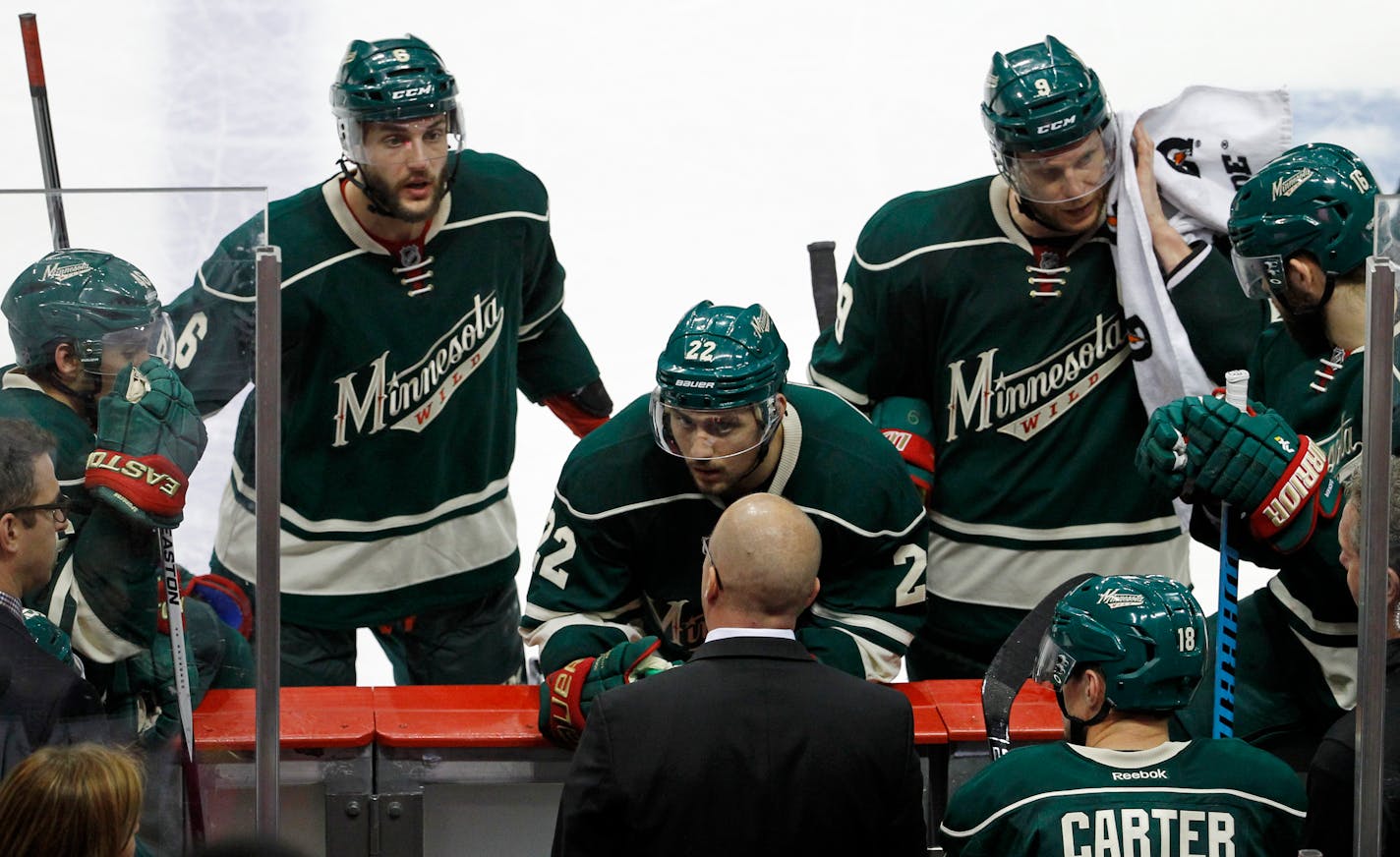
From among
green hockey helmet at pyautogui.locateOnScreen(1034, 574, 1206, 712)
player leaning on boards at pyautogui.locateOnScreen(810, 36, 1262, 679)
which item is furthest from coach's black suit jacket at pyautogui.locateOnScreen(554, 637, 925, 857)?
player leaning on boards at pyautogui.locateOnScreen(810, 36, 1262, 679)

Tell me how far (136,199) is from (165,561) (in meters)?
0.38

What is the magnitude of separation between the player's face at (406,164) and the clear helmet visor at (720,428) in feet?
2.25

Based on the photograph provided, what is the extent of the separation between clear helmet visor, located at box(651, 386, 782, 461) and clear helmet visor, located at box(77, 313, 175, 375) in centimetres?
81

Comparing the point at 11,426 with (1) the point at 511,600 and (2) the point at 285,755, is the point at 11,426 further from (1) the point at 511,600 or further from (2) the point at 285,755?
(1) the point at 511,600

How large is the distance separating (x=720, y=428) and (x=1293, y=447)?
733 millimetres

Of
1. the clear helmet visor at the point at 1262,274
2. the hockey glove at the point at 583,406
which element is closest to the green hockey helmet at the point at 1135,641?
the clear helmet visor at the point at 1262,274

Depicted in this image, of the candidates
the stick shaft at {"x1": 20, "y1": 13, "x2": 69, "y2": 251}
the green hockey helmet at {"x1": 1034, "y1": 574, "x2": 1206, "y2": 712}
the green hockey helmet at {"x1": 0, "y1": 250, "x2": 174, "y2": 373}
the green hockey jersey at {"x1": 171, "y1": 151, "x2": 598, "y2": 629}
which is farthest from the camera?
the stick shaft at {"x1": 20, "y1": 13, "x2": 69, "y2": 251}

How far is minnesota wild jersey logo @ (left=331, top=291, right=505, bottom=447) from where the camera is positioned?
3.38 meters

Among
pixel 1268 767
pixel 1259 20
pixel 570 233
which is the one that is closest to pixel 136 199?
pixel 1268 767

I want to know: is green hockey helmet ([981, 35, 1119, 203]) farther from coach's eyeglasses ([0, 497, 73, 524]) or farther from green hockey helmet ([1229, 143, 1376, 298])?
coach's eyeglasses ([0, 497, 73, 524])

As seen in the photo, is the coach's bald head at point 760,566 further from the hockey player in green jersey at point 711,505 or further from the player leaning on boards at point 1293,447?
the player leaning on boards at point 1293,447

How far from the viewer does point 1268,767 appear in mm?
2217

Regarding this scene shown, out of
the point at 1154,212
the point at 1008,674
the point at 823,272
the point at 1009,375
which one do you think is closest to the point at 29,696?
the point at 1008,674

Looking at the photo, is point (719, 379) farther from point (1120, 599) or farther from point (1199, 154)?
point (1199, 154)
